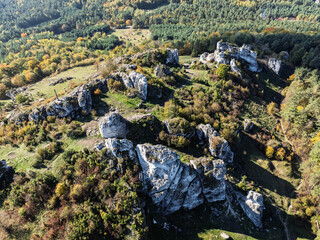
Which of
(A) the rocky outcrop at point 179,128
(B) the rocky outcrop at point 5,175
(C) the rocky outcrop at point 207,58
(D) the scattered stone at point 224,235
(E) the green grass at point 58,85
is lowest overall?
(D) the scattered stone at point 224,235

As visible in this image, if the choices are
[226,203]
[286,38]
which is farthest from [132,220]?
[286,38]

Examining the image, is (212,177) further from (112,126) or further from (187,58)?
(187,58)

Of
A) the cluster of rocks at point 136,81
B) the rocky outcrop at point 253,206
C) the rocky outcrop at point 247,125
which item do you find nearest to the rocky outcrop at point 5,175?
the cluster of rocks at point 136,81

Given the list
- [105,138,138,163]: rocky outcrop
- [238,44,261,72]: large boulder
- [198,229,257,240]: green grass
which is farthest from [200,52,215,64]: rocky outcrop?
[198,229,257,240]: green grass

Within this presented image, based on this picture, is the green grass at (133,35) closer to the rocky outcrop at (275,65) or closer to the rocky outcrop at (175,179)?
the rocky outcrop at (275,65)

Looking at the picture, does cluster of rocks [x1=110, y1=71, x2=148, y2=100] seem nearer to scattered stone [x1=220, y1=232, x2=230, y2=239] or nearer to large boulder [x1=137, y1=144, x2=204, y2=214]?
large boulder [x1=137, y1=144, x2=204, y2=214]

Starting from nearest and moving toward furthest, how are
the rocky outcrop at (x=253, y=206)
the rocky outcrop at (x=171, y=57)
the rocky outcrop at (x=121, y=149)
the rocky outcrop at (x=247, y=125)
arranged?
the rocky outcrop at (x=121, y=149) → the rocky outcrop at (x=253, y=206) → the rocky outcrop at (x=247, y=125) → the rocky outcrop at (x=171, y=57)

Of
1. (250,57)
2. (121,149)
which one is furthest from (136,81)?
(250,57)
